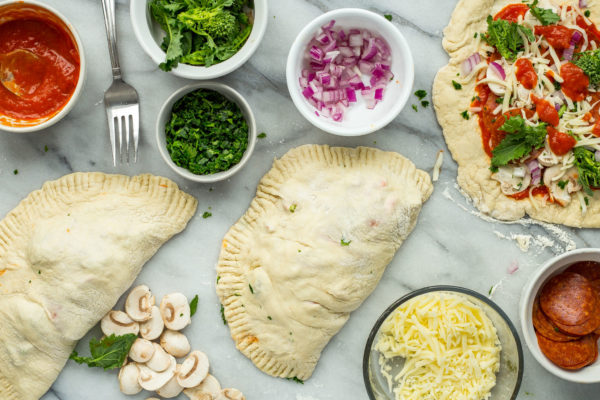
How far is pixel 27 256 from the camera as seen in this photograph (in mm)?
3424

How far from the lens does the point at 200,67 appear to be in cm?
318

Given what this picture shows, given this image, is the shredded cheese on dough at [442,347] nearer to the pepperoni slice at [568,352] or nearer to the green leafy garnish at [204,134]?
the pepperoni slice at [568,352]

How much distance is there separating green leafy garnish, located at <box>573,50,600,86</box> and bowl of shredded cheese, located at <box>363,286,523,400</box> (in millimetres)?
1493

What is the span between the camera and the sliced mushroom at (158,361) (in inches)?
139

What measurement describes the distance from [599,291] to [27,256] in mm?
3556

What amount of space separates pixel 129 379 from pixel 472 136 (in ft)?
8.81

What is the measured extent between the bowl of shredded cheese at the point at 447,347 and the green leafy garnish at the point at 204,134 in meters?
1.35

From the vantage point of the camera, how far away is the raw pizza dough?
346cm

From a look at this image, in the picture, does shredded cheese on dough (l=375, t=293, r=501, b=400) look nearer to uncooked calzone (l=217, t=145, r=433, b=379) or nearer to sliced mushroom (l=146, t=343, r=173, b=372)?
uncooked calzone (l=217, t=145, r=433, b=379)

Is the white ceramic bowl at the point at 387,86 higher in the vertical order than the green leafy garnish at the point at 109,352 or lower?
higher

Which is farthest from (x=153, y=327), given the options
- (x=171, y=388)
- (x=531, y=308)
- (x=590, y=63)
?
(x=590, y=63)

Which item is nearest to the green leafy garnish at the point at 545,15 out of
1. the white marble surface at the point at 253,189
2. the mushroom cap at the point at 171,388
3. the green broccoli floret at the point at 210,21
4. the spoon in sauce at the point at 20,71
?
the white marble surface at the point at 253,189

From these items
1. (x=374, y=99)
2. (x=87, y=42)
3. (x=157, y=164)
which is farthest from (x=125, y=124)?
(x=374, y=99)

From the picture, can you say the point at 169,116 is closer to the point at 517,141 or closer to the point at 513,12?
the point at 517,141
